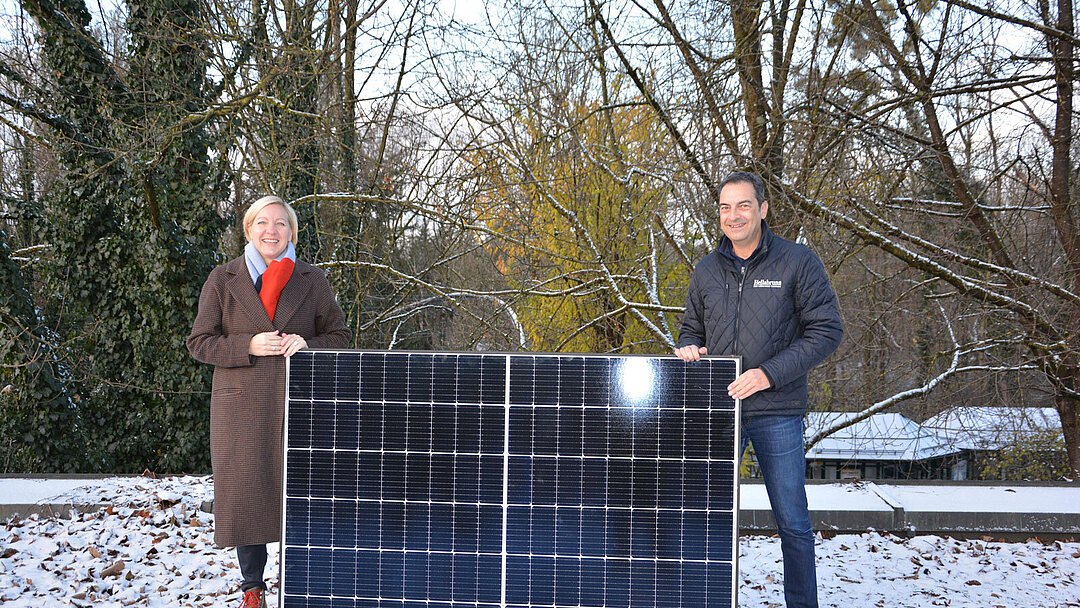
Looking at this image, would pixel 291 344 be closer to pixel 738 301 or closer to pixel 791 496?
pixel 738 301

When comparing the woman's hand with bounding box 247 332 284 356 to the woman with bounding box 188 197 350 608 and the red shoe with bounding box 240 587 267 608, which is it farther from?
the red shoe with bounding box 240 587 267 608

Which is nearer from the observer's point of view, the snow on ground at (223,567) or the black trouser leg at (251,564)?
the black trouser leg at (251,564)

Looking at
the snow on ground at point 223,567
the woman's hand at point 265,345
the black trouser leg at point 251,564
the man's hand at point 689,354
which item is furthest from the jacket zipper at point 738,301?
the black trouser leg at point 251,564

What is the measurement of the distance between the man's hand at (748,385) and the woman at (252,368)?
6.55 ft

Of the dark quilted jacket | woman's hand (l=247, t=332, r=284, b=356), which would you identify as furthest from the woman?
the dark quilted jacket

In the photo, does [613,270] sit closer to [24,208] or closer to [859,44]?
[859,44]

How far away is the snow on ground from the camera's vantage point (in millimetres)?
4625

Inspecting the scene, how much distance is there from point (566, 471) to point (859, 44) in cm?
668

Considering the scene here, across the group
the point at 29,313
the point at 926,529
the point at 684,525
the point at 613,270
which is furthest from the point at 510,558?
the point at 29,313

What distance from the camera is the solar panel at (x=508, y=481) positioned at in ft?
11.2

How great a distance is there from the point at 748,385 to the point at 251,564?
2.57 metres

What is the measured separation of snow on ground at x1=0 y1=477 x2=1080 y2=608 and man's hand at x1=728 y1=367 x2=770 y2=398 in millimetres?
1863

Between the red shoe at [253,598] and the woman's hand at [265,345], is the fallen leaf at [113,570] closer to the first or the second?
the red shoe at [253,598]

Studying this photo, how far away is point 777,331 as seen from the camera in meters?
3.54
